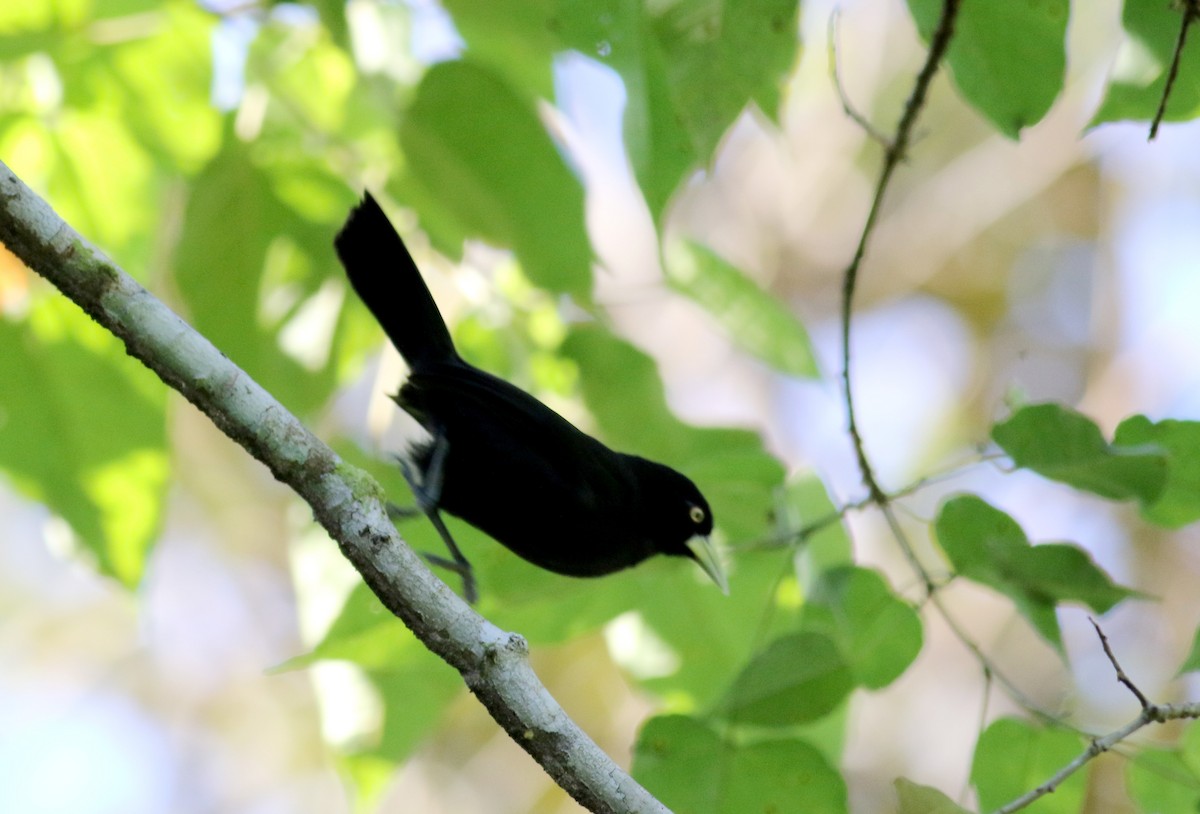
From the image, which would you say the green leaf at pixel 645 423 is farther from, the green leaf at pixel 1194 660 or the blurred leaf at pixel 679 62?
the green leaf at pixel 1194 660

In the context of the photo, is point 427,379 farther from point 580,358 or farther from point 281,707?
point 281,707

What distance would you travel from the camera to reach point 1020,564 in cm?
219

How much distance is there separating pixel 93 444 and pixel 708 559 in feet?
5.09

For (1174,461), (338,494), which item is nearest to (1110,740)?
(1174,461)

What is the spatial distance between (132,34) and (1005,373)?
8.47m

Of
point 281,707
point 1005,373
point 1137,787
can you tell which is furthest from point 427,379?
point 281,707

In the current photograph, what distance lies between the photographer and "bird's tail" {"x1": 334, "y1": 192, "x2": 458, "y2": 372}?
254 cm

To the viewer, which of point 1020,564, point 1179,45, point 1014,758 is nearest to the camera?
point 1179,45

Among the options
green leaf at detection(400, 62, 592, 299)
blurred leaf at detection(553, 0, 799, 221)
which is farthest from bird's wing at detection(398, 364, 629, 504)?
blurred leaf at detection(553, 0, 799, 221)

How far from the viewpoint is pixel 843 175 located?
969 centimetres

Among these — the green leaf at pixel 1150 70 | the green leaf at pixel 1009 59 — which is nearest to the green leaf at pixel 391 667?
the green leaf at pixel 1009 59

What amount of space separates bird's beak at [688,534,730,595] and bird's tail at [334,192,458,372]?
32.1 inches

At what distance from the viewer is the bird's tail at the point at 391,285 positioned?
2.54 metres

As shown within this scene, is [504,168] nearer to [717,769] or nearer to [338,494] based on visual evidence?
[338,494]
